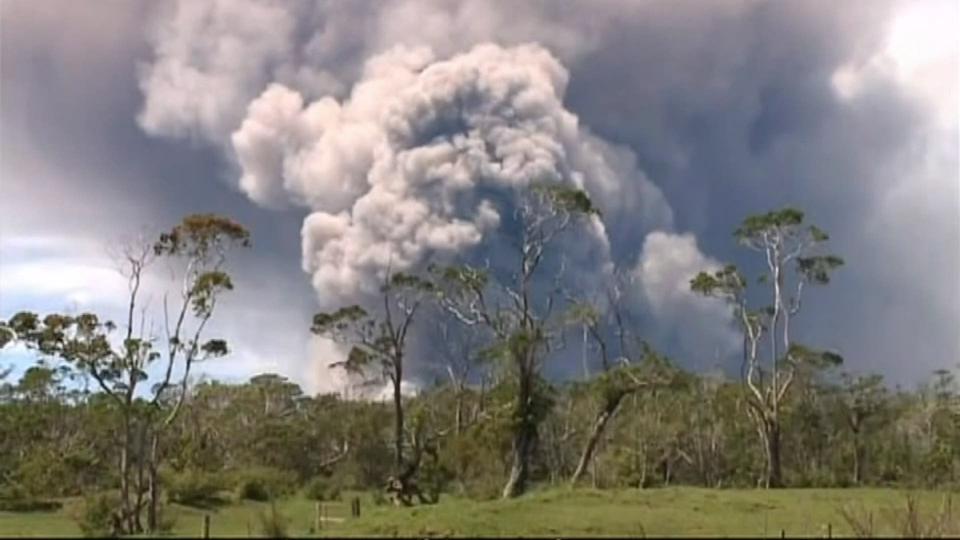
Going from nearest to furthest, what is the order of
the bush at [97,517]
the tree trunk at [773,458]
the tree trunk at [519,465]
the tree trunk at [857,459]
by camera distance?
1. the bush at [97,517]
2. the tree trunk at [519,465]
3. the tree trunk at [773,458]
4. the tree trunk at [857,459]

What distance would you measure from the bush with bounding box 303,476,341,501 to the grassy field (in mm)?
4278

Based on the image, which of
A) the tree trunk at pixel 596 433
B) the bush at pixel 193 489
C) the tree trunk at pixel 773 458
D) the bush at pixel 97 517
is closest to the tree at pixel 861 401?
the tree trunk at pixel 773 458

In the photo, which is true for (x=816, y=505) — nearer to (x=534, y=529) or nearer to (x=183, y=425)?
(x=534, y=529)

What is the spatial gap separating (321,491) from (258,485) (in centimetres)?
334

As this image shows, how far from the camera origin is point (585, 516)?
35750 millimetres

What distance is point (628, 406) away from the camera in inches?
3204

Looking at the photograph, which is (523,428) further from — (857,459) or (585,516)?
(857,459)

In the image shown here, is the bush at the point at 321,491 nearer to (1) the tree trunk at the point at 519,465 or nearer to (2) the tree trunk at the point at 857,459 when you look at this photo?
(1) the tree trunk at the point at 519,465

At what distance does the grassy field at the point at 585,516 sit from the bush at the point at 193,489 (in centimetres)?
169

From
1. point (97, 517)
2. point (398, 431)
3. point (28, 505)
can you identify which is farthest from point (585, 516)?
point (28, 505)

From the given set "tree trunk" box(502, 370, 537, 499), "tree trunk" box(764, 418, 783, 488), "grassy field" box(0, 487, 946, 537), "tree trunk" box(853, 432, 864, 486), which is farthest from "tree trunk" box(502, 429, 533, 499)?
"tree trunk" box(853, 432, 864, 486)

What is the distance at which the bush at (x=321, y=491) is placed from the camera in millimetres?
62225

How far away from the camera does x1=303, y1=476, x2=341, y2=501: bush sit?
204ft

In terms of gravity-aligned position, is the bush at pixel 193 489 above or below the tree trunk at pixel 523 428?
below
